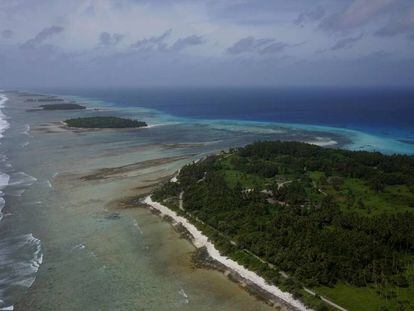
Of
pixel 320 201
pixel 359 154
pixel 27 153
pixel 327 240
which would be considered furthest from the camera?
pixel 27 153

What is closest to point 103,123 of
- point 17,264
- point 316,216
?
point 17,264

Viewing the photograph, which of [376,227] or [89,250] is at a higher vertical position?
[376,227]

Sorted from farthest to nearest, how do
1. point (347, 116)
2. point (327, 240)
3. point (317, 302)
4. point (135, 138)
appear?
point (347, 116)
point (135, 138)
point (327, 240)
point (317, 302)

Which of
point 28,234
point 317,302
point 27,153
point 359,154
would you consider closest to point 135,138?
point 27,153

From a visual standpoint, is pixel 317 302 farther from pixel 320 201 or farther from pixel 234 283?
pixel 320 201

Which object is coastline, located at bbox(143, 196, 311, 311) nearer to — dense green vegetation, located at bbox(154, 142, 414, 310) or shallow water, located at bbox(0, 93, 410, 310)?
dense green vegetation, located at bbox(154, 142, 414, 310)

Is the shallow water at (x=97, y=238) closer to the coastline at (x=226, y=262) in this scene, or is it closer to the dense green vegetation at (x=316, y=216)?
the coastline at (x=226, y=262)

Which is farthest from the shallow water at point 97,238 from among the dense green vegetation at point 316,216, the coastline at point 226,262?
the dense green vegetation at point 316,216

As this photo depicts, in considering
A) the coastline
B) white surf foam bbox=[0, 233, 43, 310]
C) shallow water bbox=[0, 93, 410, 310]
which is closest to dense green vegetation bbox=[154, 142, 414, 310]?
the coastline
